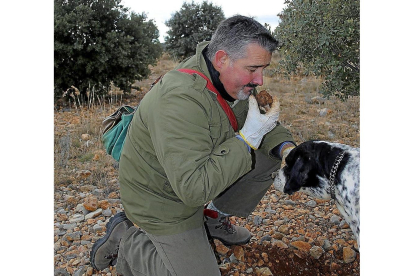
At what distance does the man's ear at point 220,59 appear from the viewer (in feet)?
7.14

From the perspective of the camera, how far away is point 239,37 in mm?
2137

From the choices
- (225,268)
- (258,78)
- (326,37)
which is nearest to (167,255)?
(225,268)

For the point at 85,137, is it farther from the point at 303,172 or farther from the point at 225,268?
the point at 303,172

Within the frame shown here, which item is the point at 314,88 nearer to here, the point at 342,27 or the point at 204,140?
the point at 342,27

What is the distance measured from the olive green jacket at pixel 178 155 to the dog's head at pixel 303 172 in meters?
0.37

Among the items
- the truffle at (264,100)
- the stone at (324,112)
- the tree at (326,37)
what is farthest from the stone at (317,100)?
the truffle at (264,100)

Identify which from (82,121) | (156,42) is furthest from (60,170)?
(156,42)

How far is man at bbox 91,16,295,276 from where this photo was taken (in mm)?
1955

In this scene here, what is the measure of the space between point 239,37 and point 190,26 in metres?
10.2

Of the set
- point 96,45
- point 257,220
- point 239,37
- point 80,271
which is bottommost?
point 80,271

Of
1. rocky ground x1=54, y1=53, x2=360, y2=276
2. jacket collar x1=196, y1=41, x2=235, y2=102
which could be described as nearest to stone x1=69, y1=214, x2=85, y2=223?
rocky ground x1=54, y1=53, x2=360, y2=276

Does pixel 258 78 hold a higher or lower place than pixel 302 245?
higher

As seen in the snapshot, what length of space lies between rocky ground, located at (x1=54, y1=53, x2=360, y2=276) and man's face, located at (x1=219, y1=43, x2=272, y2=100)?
1290 mm

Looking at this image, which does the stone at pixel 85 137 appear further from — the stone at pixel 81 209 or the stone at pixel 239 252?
the stone at pixel 239 252
